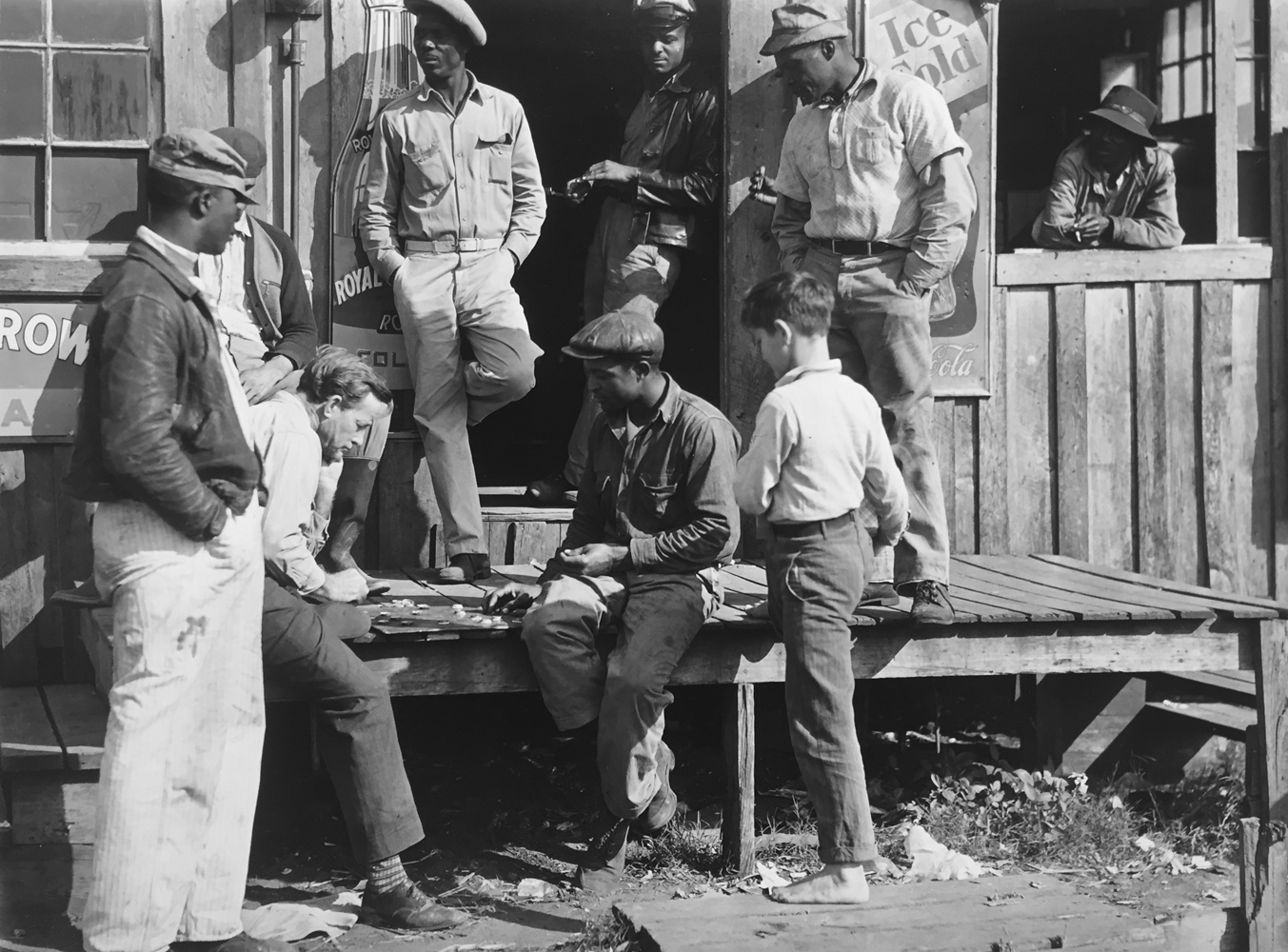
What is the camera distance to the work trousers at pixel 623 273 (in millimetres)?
6906

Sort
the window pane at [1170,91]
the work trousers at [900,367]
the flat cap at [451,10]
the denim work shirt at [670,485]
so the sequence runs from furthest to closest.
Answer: the window pane at [1170,91], the flat cap at [451,10], the work trousers at [900,367], the denim work shirt at [670,485]

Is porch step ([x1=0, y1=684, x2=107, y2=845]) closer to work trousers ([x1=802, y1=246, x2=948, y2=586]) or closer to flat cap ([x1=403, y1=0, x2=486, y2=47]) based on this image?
work trousers ([x1=802, y1=246, x2=948, y2=586])

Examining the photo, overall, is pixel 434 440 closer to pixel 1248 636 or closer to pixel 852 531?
pixel 852 531

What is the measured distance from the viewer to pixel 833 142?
5.85 m

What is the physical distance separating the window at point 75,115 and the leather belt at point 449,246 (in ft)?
3.78

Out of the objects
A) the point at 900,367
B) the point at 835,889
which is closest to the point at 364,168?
the point at 900,367

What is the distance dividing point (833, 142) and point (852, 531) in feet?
6.21

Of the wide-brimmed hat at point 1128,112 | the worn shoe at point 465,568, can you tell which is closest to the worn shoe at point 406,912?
the worn shoe at point 465,568

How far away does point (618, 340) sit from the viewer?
16.6 feet

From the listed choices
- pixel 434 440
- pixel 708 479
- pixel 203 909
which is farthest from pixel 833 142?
pixel 203 909

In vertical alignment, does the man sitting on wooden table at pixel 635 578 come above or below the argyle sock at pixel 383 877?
above

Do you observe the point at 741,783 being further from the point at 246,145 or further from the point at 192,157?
the point at 246,145

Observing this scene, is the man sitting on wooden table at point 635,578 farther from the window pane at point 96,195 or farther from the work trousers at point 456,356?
the window pane at point 96,195

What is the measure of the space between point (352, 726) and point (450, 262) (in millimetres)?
2325
